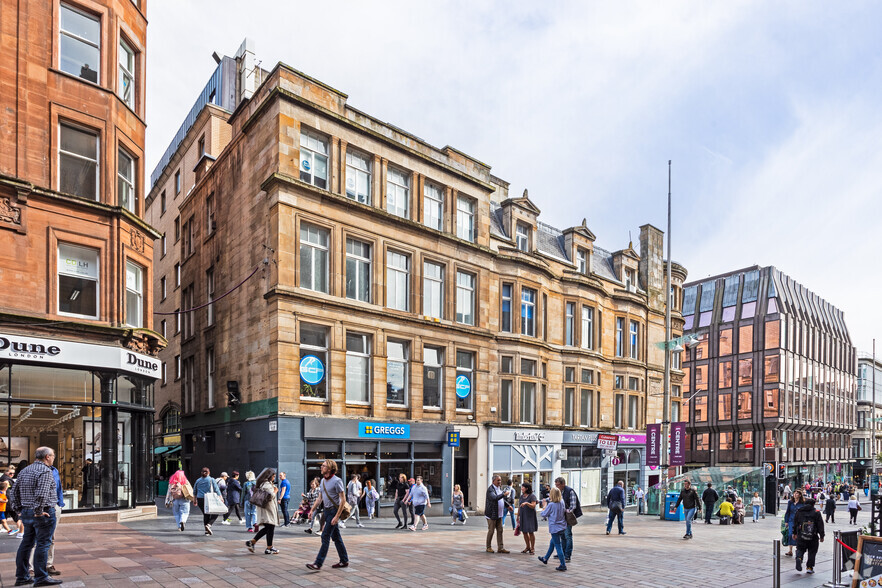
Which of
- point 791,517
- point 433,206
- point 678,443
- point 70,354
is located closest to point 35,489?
point 70,354

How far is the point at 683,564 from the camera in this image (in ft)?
47.9

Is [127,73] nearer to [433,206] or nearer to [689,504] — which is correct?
[433,206]

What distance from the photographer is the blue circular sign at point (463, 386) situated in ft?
95.0

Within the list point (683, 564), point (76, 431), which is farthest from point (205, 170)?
point (683, 564)

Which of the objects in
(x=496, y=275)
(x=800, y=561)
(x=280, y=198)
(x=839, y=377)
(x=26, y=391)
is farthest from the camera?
(x=839, y=377)

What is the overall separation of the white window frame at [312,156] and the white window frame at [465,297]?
746cm

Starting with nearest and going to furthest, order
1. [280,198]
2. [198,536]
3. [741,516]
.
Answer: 1. [198,536]
2. [280,198]
3. [741,516]

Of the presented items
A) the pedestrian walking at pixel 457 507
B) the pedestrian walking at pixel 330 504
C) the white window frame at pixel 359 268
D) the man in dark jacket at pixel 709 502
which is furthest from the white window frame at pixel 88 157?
the man in dark jacket at pixel 709 502

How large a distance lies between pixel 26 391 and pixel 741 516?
2442 centimetres

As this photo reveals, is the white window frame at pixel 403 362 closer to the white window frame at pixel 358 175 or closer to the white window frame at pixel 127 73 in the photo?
the white window frame at pixel 358 175

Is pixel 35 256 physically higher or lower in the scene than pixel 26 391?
higher

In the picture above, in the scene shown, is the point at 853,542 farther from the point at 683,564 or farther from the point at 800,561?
the point at 683,564

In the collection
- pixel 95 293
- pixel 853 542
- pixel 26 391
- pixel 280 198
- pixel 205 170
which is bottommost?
pixel 853 542

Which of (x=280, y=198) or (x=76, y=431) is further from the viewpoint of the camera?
(x=280, y=198)
